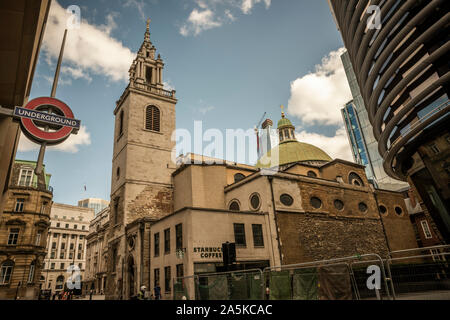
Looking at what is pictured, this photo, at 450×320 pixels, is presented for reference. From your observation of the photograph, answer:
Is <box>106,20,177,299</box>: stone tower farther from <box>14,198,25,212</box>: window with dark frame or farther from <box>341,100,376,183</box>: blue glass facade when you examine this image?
<box>341,100,376,183</box>: blue glass facade

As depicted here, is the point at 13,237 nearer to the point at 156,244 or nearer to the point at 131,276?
the point at 131,276

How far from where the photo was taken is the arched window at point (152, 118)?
106 ft

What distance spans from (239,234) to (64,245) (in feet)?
225

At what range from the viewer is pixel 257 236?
22969 mm

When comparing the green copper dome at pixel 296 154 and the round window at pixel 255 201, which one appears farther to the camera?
the green copper dome at pixel 296 154

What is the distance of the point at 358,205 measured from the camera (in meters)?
30.7

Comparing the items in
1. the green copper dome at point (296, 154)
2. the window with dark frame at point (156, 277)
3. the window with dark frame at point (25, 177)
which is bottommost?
the window with dark frame at point (156, 277)

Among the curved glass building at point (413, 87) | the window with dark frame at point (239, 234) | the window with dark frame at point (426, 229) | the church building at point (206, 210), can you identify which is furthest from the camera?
the window with dark frame at point (426, 229)

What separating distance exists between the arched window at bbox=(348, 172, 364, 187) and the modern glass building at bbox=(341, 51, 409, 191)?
189 ft

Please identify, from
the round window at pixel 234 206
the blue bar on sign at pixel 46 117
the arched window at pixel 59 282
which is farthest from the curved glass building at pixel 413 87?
the arched window at pixel 59 282

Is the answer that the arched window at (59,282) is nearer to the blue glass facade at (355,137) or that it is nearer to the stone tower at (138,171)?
the stone tower at (138,171)

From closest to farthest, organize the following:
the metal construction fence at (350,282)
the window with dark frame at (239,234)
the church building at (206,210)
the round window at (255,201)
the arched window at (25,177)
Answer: the metal construction fence at (350,282) < the church building at (206,210) < the window with dark frame at (239,234) < the round window at (255,201) < the arched window at (25,177)

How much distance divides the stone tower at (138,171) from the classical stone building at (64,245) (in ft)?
162

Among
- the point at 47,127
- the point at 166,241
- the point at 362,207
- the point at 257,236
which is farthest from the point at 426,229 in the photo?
the point at 47,127
